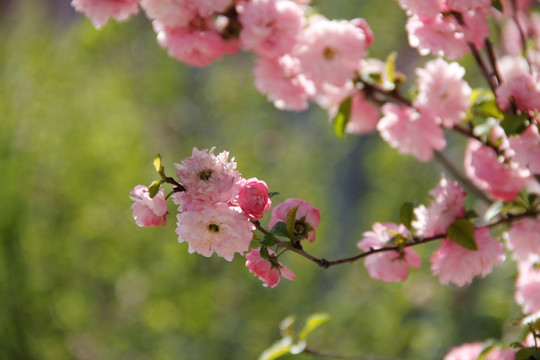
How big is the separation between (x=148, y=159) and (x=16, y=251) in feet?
2.04

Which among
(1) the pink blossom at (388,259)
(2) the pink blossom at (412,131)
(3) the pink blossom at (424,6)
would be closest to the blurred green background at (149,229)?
(2) the pink blossom at (412,131)

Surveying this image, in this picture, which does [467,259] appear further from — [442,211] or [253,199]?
[253,199]

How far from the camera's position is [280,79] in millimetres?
865

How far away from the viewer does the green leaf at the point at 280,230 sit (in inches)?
20.9

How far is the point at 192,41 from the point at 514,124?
413 millimetres

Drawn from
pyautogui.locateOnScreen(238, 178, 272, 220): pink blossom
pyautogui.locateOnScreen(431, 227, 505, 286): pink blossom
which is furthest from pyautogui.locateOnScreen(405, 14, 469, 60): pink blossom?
pyautogui.locateOnScreen(238, 178, 272, 220): pink blossom

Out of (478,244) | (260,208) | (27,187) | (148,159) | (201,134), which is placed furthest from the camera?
(201,134)

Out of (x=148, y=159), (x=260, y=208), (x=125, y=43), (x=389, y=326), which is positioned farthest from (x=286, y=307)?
(x=260, y=208)

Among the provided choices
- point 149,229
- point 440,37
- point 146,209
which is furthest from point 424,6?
point 149,229

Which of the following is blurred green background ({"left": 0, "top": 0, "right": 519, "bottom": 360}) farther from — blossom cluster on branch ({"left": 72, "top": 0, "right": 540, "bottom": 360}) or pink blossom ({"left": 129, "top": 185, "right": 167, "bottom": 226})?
pink blossom ({"left": 129, "top": 185, "right": 167, "bottom": 226})

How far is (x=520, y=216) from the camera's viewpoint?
708 mm

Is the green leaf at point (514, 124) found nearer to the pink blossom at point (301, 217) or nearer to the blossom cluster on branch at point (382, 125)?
the blossom cluster on branch at point (382, 125)

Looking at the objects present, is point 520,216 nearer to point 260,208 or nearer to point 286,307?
point 260,208

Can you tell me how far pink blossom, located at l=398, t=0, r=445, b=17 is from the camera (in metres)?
0.64
